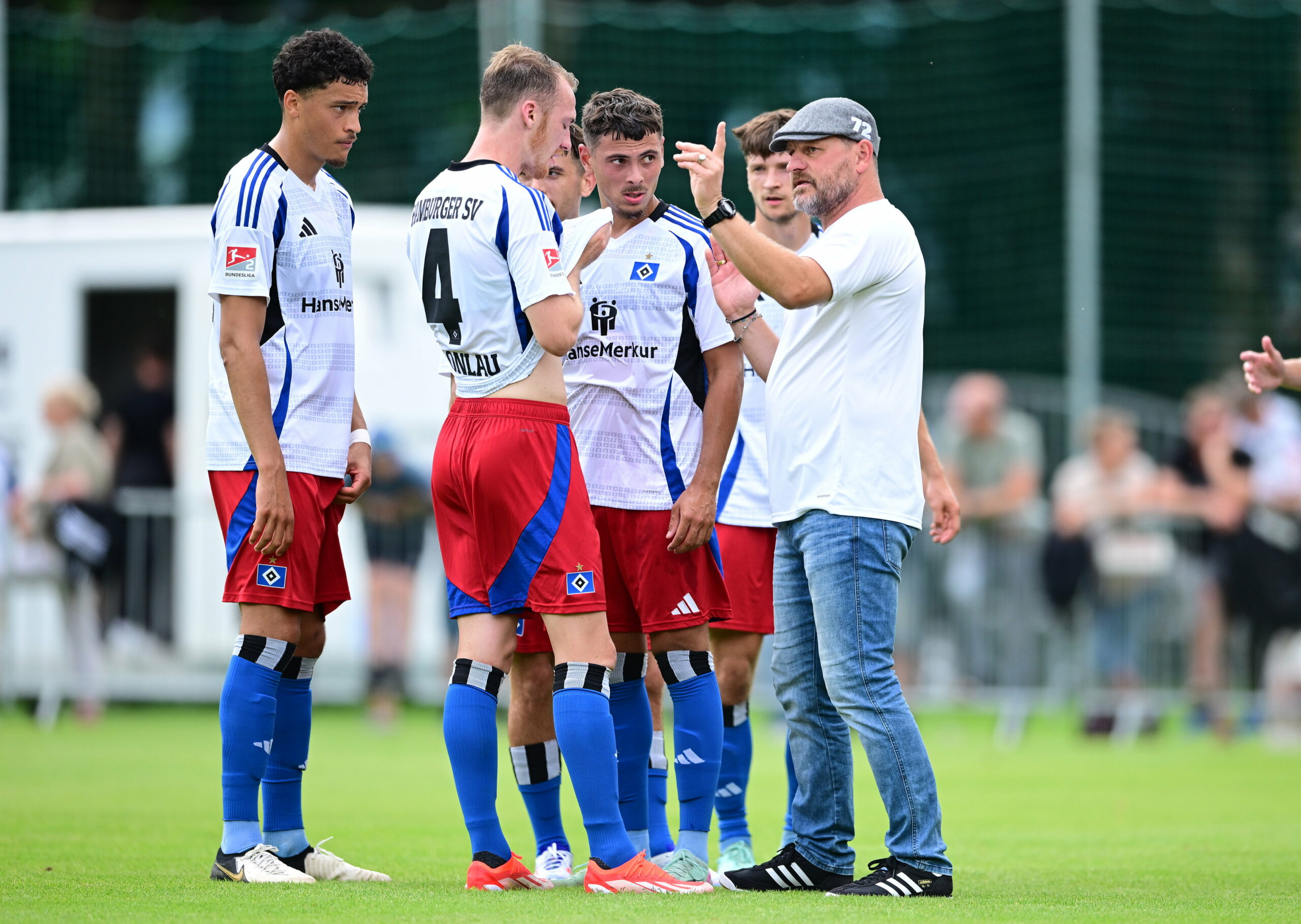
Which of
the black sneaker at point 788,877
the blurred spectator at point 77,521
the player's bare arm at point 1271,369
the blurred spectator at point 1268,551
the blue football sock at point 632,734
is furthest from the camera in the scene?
the blurred spectator at point 77,521

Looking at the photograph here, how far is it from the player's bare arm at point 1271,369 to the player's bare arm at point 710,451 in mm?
1753

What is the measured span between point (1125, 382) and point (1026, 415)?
4596mm

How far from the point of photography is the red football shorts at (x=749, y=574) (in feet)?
22.2

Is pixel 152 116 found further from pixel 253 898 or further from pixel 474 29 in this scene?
pixel 253 898

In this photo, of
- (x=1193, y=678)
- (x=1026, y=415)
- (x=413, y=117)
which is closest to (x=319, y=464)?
(x=1193, y=678)

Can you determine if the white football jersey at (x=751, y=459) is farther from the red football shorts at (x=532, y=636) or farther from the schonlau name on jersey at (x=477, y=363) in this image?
the schonlau name on jersey at (x=477, y=363)

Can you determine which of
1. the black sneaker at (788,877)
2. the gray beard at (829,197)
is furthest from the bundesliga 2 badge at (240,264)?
the black sneaker at (788,877)

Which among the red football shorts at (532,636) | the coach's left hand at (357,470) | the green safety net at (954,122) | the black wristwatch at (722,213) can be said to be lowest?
the red football shorts at (532,636)

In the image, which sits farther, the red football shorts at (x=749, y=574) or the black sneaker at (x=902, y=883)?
the red football shorts at (x=749, y=574)

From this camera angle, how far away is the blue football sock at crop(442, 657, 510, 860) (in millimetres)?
5453

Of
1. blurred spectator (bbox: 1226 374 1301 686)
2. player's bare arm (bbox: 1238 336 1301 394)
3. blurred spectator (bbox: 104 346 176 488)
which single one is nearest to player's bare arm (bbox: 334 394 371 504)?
player's bare arm (bbox: 1238 336 1301 394)

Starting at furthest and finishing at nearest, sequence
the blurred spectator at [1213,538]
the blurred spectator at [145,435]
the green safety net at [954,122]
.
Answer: the green safety net at [954,122], the blurred spectator at [145,435], the blurred spectator at [1213,538]

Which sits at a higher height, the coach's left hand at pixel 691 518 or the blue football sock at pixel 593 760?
the coach's left hand at pixel 691 518

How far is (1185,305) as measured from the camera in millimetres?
21266
